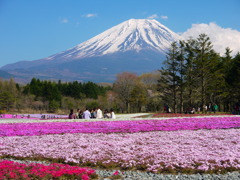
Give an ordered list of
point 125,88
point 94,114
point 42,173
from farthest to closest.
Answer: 1. point 125,88
2. point 94,114
3. point 42,173

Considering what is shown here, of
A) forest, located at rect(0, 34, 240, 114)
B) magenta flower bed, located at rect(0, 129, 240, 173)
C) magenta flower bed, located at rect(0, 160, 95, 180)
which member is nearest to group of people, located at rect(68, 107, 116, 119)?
magenta flower bed, located at rect(0, 129, 240, 173)

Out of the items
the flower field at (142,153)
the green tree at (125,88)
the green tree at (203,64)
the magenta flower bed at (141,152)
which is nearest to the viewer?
the flower field at (142,153)

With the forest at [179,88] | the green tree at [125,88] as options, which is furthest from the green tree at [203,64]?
the green tree at [125,88]

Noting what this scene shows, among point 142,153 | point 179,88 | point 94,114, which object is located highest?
point 179,88

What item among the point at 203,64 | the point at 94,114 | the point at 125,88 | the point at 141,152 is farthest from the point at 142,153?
the point at 125,88

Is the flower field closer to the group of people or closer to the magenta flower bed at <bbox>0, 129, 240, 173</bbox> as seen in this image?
the magenta flower bed at <bbox>0, 129, 240, 173</bbox>

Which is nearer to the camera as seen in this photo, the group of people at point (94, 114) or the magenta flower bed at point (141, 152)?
the magenta flower bed at point (141, 152)

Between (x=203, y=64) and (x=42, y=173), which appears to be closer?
(x=42, y=173)

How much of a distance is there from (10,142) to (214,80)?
44456 millimetres

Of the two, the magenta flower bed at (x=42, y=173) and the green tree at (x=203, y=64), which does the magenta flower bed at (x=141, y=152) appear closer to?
the magenta flower bed at (x=42, y=173)

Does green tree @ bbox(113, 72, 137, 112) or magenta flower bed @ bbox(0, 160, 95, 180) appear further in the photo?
green tree @ bbox(113, 72, 137, 112)

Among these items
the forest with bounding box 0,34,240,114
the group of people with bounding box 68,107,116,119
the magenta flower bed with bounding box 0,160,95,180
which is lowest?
the magenta flower bed with bounding box 0,160,95,180

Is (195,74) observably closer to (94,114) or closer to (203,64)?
(203,64)

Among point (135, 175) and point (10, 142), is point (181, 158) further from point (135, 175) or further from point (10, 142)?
point (10, 142)
